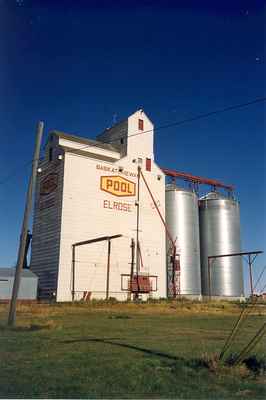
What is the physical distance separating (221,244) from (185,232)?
612cm

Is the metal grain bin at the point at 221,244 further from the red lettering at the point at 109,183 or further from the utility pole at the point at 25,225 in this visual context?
the utility pole at the point at 25,225

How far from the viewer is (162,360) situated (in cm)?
776

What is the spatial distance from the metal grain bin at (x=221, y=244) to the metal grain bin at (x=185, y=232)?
2477 mm

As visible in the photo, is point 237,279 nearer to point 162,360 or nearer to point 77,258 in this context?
point 77,258

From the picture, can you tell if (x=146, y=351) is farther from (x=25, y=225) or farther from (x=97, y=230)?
(x=97, y=230)

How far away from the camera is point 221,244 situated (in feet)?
177

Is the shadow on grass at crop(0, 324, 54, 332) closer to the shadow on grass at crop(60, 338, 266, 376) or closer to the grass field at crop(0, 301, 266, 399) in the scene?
the grass field at crop(0, 301, 266, 399)

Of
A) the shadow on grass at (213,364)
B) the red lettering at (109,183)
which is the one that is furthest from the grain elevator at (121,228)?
the shadow on grass at (213,364)

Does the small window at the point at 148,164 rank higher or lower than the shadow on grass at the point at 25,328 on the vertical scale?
higher

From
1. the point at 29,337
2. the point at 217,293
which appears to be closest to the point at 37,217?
the point at 217,293

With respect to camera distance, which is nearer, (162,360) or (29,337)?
(162,360)

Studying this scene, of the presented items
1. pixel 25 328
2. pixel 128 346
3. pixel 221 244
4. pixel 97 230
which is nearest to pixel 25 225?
pixel 25 328

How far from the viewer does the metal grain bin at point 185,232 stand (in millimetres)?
50188

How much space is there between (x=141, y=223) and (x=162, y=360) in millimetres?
37774
